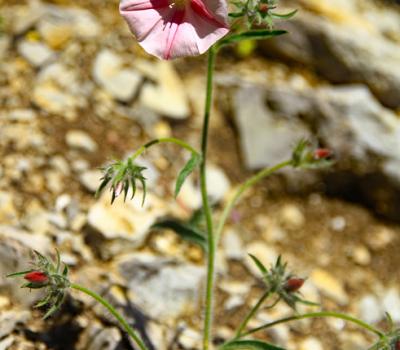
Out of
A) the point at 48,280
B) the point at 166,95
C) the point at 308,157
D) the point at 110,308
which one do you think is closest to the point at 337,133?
the point at 166,95

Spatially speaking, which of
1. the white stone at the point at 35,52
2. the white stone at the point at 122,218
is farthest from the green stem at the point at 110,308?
the white stone at the point at 35,52

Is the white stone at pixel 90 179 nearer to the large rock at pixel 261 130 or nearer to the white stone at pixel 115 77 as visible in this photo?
the white stone at pixel 115 77

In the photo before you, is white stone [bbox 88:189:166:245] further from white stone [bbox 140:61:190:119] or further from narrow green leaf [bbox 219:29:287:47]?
narrow green leaf [bbox 219:29:287:47]

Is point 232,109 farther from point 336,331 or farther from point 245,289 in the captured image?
point 336,331

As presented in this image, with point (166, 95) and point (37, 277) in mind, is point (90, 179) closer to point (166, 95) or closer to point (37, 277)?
point (166, 95)

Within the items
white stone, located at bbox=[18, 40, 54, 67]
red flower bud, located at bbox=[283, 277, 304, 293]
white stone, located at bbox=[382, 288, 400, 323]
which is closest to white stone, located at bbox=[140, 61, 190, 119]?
white stone, located at bbox=[18, 40, 54, 67]

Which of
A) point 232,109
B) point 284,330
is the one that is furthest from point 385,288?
point 232,109
